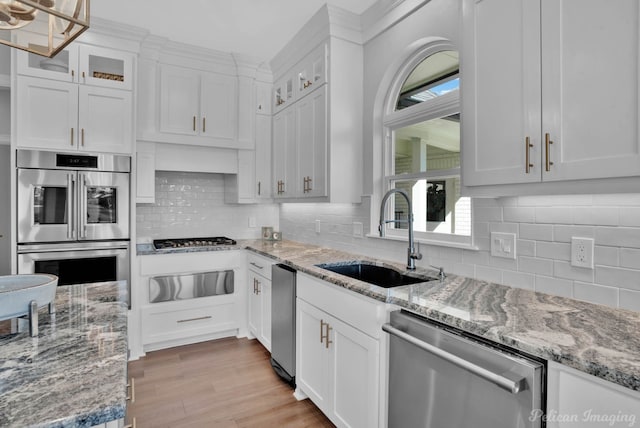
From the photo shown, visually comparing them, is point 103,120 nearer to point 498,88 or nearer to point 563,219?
point 498,88

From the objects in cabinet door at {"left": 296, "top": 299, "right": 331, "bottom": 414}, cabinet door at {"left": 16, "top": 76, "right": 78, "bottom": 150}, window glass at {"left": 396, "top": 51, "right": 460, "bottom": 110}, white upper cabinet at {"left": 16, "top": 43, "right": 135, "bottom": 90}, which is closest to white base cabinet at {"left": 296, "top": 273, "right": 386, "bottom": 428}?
cabinet door at {"left": 296, "top": 299, "right": 331, "bottom": 414}

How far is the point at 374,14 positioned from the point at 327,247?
1964 millimetres

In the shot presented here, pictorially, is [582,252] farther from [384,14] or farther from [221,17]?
[221,17]

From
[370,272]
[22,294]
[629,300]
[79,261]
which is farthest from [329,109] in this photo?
[79,261]

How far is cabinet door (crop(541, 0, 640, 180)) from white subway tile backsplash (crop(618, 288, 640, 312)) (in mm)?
538

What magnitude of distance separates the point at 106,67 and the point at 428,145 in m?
2.79

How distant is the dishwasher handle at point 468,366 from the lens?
107cm

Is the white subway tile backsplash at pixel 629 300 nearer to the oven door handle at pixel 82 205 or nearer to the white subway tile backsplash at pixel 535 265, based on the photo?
the white subway tile backsplash at pixel 535 265

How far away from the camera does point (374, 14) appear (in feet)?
8.80

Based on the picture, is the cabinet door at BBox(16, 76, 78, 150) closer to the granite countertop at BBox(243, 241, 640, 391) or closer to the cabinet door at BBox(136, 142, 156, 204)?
the cabinet door at BBox(136, 142, 156, 204)

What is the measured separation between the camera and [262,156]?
3891 millimetres

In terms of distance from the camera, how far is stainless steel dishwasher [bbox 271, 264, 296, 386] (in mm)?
2486

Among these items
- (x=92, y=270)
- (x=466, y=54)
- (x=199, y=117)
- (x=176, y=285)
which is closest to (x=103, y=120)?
(x=199, y=117)

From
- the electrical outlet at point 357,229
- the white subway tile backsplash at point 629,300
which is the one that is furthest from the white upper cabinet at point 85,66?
the white subway tile backsplash at point 629,300
